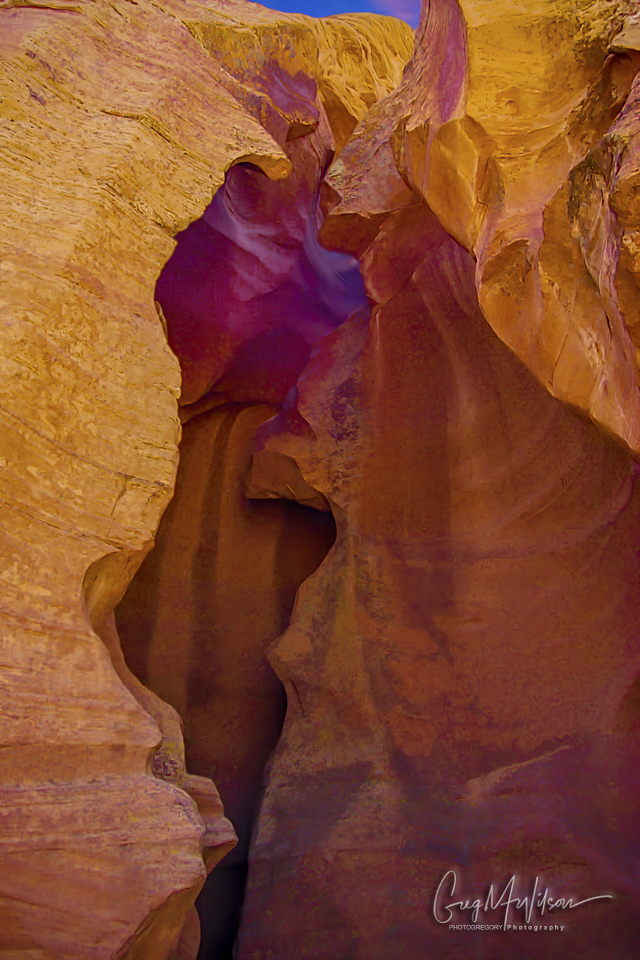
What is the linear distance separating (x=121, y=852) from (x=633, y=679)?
2803mm

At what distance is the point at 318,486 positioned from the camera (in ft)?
16.0

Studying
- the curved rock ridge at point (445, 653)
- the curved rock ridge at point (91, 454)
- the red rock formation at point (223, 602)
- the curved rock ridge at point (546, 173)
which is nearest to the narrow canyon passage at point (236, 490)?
the red rock formation at point (223, 602)

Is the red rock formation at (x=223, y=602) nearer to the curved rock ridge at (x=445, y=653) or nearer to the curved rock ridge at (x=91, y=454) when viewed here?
the curved rock ridge at (x=445, y=653)

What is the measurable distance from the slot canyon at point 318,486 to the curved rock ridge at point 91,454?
1 cm

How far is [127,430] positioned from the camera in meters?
2.74

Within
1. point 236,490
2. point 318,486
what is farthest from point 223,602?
point 318,486

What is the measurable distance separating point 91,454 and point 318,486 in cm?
243

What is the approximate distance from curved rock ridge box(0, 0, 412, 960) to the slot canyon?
0.04 feet

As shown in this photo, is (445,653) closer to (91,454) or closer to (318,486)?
(318,486)

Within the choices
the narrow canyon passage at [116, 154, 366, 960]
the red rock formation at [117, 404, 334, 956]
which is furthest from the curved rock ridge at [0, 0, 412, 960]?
the red rock formation at [117, 404, 334, 956]

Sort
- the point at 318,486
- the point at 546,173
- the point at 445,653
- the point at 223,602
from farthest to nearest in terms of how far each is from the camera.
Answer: the point at 223,602, the point at 318,486, the point at 445,653, the point at 546,173

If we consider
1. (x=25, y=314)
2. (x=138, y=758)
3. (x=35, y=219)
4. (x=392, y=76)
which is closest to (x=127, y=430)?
(x=25, y=314)

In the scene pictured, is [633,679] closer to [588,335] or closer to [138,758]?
[588,335]

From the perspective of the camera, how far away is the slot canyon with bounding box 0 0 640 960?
2.37m
